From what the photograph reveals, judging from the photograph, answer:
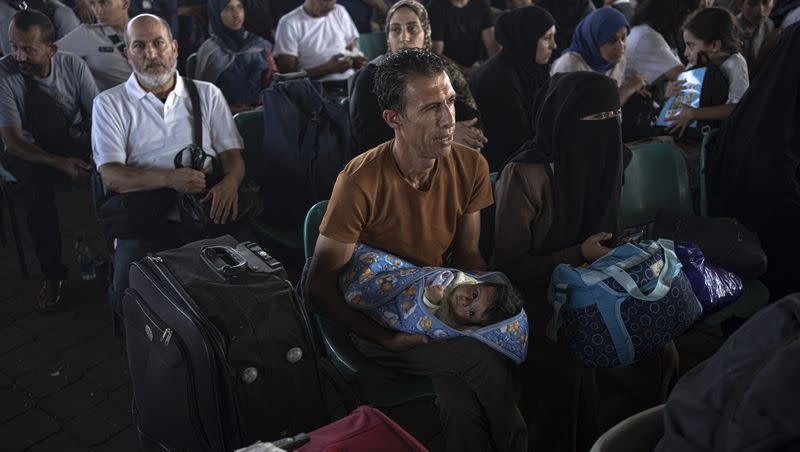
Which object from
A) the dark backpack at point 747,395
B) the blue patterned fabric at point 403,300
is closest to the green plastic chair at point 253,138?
the blue patterned fabric at point 403,300

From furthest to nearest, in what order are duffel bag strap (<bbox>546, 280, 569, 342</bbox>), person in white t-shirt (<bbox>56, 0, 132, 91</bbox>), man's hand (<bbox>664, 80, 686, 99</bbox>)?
person in white t-shirt (<bbox>56, 0, 132, 91</bbox>) < man's hand (<bbox>664, 80, 686, 99</bbox>) < duffel bag strap (<bbox>546, 280, 569, 342</bbox>)

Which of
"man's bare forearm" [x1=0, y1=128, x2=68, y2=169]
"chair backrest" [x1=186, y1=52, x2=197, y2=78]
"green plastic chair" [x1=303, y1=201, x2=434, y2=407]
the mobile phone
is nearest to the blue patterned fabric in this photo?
"green plastic chair" [x1=303, y1=201, x2=434, y2=407]

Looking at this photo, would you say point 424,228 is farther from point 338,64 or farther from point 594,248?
point 338,64

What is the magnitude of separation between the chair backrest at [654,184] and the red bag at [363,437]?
1.56 meters

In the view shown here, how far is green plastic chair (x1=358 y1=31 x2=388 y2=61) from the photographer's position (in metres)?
5.24

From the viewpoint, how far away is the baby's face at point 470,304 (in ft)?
6.24

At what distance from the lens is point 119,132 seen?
288cm

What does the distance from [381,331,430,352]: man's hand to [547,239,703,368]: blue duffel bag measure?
16.5 inches

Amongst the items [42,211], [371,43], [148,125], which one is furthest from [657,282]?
[371,43]

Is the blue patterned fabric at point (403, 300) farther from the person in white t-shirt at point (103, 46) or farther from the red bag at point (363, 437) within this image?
the person in white t-shirt at point (103, 46)

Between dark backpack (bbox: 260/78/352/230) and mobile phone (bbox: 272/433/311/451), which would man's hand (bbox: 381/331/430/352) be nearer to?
mobile phone (bbox: 272/433/311/451)

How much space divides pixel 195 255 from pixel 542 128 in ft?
3.89

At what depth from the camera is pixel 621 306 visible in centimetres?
198

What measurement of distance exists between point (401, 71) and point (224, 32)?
9.08 ft
